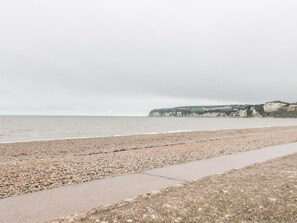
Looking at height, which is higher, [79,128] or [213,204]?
[213,204]

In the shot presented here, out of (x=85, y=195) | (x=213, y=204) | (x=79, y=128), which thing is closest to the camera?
(x=213, y=204)

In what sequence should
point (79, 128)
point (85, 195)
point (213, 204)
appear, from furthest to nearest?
point (79, 128), point (85, 195), point (213, 204)

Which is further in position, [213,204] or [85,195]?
[85,195]

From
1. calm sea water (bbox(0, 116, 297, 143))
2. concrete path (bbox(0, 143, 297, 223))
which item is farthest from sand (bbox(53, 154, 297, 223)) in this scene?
calm sea water (bbox(0, 116, 297, 143))

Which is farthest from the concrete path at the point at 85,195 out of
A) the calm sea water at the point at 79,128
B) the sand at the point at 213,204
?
the calm sea water at the point at 79,128

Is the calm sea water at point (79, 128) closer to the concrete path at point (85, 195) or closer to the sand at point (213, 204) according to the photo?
the concrete path at point (85, 195)

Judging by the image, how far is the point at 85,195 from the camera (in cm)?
757

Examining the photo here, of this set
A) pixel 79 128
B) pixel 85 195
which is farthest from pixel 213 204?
pixel 79 128

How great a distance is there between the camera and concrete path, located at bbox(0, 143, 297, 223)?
6.12 meters

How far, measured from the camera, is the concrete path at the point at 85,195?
6.12 m

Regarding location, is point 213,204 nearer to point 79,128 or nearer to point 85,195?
point 85,195

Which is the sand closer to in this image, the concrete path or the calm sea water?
the concrete path

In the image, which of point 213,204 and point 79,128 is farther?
point 79,128

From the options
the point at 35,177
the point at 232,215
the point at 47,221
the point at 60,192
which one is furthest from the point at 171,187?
the point at 35,177
